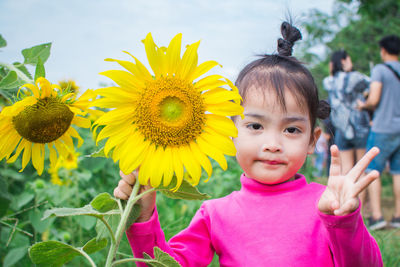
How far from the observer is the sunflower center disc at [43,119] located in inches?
37.7

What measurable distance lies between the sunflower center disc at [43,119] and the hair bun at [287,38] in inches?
29.5

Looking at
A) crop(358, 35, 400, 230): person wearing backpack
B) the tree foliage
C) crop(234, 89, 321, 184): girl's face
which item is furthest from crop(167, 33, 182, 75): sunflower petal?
the tree foliage

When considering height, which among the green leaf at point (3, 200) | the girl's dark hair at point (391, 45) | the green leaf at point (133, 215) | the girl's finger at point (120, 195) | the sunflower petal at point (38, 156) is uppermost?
the girl's dark hair at point (391, 45)

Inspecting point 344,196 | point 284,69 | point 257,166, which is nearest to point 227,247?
point 257,166

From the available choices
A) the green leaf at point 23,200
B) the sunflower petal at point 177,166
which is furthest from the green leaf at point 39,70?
the green leaf at point 23,200

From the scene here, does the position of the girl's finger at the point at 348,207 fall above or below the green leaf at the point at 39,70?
below

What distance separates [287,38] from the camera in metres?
1.46

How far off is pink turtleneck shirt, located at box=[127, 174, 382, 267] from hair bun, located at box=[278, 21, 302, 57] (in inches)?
16.8

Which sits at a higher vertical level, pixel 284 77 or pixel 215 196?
pixel 284 77

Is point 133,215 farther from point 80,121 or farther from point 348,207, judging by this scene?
point 348,207

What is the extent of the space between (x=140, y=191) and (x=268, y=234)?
0.37 meters

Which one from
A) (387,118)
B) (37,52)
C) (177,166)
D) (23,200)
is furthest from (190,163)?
(387,118)

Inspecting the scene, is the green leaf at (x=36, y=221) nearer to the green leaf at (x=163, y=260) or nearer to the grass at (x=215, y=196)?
the grass at (x=215, y=196)

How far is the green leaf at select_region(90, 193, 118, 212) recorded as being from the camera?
3.20 ft
